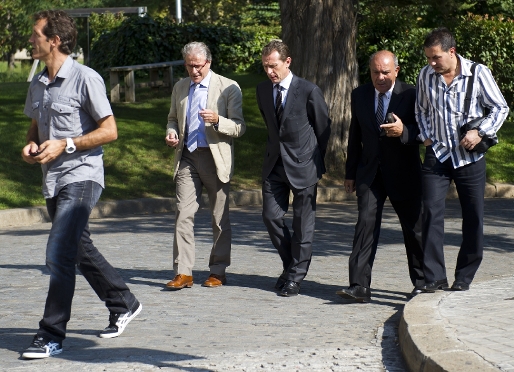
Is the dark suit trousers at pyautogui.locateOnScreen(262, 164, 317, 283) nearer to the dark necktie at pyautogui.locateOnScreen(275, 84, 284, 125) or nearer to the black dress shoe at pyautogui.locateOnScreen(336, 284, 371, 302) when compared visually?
the dark necktie at pyautogui.locateOnScreen(275, 84, 284, 125)

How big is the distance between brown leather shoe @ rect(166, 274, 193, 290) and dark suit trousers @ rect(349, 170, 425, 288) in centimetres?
132

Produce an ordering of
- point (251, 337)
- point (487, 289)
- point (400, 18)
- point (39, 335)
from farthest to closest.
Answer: point (400, 18), point (487, 289), point (251, 337), point (39, 335)

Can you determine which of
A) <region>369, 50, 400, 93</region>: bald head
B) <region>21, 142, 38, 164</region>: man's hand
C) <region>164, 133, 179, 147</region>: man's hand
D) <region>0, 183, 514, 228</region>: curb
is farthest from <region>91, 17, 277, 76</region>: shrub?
<region>21, 142, 38, 164</region>: man's hand

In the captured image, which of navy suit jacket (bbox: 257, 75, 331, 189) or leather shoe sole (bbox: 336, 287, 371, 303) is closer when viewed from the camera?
leather shoe sole (bbox: 336, 287, 371, 303)

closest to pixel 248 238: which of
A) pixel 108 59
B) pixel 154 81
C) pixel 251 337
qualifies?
pixel 251 337

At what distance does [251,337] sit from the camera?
5.96 meters

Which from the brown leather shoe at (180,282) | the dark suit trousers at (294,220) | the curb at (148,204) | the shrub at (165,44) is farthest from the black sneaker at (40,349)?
the shrub at (165,44)

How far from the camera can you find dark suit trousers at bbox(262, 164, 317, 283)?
295 inches

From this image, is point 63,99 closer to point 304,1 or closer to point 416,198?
point 416,198

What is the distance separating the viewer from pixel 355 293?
7.04 metres

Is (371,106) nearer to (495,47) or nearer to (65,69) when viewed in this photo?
(65,69)

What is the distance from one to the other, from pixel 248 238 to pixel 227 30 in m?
16.7

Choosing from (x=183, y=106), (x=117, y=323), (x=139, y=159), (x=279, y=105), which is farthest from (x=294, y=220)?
(x=139, y=159)

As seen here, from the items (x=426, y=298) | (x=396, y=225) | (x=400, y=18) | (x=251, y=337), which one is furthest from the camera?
(x=400, y=18)
